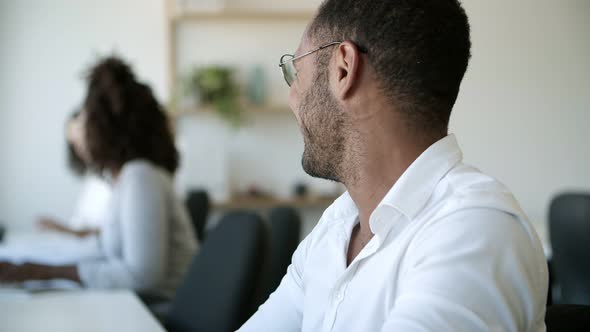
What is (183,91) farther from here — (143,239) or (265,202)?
(143,239)

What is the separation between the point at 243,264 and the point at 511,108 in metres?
2.39

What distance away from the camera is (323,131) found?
962 millimetres

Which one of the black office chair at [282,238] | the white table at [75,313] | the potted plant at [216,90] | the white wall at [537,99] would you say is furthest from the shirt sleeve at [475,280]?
the potted plant at [216,90]

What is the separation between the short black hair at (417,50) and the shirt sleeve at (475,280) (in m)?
0.20

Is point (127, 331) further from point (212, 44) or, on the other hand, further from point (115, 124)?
point (212, 44)

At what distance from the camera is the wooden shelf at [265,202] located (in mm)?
4391

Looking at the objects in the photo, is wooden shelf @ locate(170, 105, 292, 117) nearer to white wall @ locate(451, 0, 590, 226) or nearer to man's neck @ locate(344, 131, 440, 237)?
white wall @ locate(451, 0, 590, 226)

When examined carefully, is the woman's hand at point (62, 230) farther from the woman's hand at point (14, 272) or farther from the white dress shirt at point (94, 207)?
the woman's hand at point (14, 272)

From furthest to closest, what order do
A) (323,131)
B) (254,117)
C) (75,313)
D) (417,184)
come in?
(254,117) → (75,313) → (323,131) → (417,184)

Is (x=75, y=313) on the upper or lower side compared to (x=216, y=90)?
lower

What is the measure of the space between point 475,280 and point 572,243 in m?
2.00

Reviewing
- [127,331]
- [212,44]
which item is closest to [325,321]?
[127,331]

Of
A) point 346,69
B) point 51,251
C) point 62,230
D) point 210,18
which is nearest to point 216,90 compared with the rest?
point 210,18

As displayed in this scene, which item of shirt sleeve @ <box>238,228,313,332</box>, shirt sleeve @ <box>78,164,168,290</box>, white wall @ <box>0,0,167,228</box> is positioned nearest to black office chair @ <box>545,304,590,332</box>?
shirt sleeve @ <box>238,228,313,332</box>
